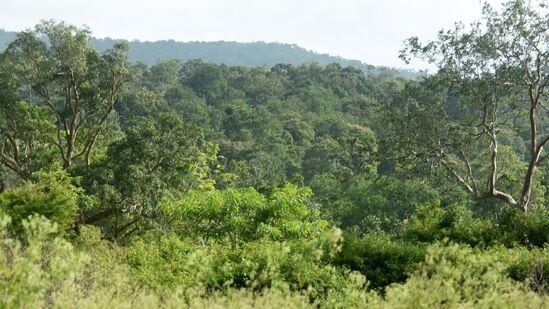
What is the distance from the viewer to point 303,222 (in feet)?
42.4

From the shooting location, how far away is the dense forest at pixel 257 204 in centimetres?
514

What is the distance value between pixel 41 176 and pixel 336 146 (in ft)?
80.6

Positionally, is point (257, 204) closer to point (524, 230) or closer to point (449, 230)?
point (449, 230)

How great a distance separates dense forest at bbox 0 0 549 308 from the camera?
16.9ft

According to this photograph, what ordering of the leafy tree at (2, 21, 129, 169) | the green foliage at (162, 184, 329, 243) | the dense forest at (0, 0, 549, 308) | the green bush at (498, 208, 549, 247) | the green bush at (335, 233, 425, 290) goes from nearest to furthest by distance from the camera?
1. the dense forest at (0, 0, 549, 308)
2. the green bush at (335, 233, 425, 290)
3. the green foliage at (162, 184, 329, 243)
4. the green bush at (498, 208, 549, 247)
5. the leafy tree at (2, 21, 129, 169)

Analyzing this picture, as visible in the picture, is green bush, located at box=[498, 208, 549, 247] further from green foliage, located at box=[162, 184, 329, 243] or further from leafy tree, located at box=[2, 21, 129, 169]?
leafy tree, located at box=[2, 21, 129, 169]

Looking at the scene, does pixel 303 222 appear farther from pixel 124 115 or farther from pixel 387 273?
pixel 124 115

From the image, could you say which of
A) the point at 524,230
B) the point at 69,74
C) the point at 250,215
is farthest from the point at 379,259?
the point at 69,74

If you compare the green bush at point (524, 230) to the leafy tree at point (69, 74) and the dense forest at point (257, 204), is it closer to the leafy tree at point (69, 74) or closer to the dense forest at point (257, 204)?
the dense forest at point (257, 204)

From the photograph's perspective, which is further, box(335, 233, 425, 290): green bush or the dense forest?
box(335, 233, 425, 290): green bush

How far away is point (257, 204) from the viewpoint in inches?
501

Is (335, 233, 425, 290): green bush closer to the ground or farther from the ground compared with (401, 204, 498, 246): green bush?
closer to the ground

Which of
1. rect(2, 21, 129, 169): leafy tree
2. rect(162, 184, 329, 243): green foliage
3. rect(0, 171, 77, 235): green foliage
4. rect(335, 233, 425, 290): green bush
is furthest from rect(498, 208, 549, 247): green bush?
rect(2, 21, 129, 169): leafy tree

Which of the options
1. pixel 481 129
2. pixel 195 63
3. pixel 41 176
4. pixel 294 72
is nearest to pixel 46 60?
pixel 41 176
